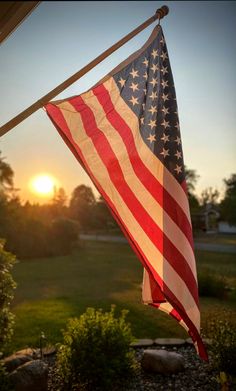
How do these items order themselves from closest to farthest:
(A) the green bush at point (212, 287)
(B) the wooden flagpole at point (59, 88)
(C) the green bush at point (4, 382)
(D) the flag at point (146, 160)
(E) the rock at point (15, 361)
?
1. (B) the wooden flagpole at point (59, 88)
2. (D) the flag at point (146, 160)
3. (C) the green bush at point (4, 382)
4. (E) the rock at point (15, 361)
5. (A) the green bush at point (212, 287)

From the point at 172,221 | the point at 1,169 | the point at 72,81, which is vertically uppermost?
the point at 1,169

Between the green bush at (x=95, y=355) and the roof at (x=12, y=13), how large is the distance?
153 inches

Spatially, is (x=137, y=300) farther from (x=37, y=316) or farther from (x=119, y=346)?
(x=119, y=346)

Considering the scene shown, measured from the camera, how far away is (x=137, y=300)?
10.6 meters

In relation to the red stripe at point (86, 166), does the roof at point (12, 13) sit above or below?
above

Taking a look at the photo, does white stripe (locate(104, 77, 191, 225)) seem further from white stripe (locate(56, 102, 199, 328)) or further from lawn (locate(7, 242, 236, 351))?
lawn (locate(7, 242, 236, 351))

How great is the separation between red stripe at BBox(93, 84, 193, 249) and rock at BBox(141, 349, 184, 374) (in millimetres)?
2950

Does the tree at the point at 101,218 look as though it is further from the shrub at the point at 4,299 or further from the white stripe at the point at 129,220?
the white stripe at the point at 129,220

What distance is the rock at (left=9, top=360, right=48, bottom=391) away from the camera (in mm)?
4452

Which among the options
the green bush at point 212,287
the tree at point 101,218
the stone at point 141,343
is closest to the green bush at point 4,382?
the stone at point 141,343

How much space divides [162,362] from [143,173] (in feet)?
11.5

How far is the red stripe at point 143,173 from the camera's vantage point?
11.1 feet

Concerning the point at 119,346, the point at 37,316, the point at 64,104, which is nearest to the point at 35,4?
the point at 64,104

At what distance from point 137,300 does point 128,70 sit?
838 cm
